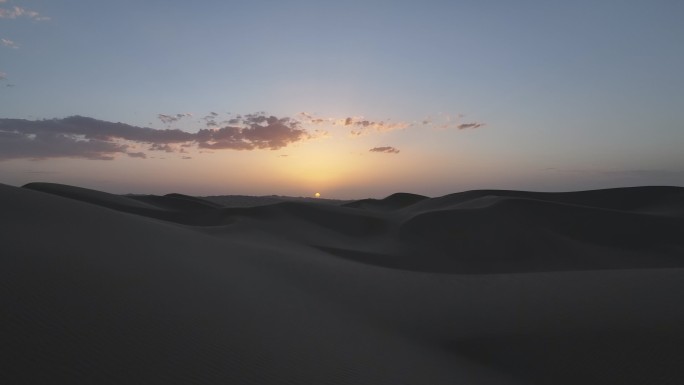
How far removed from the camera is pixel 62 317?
1.98 m

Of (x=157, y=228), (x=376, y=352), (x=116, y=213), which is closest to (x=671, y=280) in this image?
(x=376, y=352)

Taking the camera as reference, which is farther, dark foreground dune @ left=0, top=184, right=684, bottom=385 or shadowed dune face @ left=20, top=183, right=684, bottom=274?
shadowed dune face @ left=20, top=183, right=684, bottom=274

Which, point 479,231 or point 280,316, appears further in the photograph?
point 479,231

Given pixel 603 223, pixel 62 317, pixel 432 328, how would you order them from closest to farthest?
pixel 62 317 → pixel 432 328 → pixel 603 223

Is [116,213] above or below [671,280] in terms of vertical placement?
above

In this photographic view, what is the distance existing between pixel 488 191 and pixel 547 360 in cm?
1432

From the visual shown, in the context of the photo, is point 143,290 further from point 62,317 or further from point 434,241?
point 434,241

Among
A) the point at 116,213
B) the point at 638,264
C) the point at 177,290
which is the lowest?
the point at 638,264

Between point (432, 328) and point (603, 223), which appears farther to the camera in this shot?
point (603, 223)

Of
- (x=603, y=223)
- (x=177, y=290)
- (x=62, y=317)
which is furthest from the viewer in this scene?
(x=603, y=223)

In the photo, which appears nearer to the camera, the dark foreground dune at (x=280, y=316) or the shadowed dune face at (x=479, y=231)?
the dark foreground dune at (x=280, y=316)

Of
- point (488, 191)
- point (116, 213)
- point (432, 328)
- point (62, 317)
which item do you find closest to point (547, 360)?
point (432, 328)

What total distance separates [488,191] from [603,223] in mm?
6730

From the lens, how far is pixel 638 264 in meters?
6.91
